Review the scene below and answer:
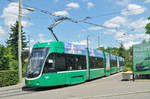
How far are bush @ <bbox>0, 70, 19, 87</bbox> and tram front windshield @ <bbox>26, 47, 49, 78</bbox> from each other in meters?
3.74

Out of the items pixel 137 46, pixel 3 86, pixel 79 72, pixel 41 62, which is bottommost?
pixel 3 86

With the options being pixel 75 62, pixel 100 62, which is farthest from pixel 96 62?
pixel 75 62

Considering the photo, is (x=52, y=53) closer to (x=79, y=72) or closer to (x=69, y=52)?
(x=69, y=52)

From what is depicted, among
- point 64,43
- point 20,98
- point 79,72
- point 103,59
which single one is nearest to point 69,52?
point 64,43

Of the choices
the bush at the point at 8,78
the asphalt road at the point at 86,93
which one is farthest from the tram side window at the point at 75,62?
the bush at the point at 8,78

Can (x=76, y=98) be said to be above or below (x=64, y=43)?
below

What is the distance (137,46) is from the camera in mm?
16203

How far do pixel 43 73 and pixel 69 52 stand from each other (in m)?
3.18

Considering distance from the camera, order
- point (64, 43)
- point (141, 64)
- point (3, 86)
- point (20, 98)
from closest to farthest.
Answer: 1. point (20, 98)
2. point (64, 43)
3. point (3, 86)
4. point (141, 64)

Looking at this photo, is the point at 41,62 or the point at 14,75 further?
the point at 14,75

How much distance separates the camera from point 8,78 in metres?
15.5

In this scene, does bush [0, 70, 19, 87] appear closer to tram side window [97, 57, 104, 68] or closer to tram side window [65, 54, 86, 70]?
tram side window [65, 54, 86, 70]

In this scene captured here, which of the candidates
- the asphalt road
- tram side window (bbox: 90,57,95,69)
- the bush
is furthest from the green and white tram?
the bush

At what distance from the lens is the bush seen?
14812 millimetres
